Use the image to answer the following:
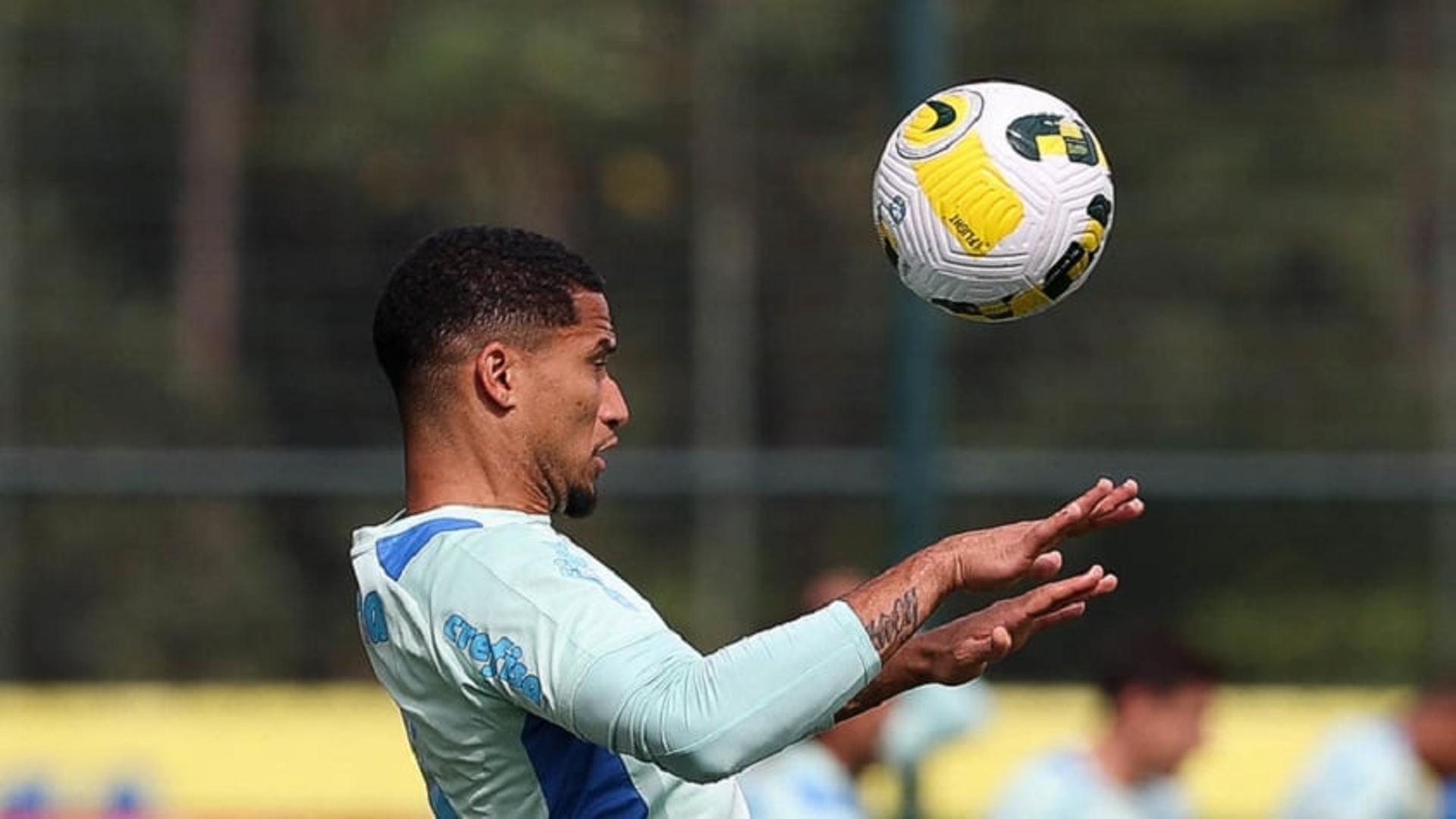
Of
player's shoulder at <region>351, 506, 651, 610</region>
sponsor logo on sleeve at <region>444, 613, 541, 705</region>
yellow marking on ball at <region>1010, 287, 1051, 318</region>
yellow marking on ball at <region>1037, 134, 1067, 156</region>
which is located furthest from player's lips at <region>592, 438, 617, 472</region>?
yellow marking on ball at <region>1037, 134, 1067, 156</region>

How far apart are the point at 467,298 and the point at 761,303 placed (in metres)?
8.07

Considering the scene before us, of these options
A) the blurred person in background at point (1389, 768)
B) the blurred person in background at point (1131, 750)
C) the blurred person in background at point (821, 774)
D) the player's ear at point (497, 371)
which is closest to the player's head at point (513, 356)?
the player's ear at point (497, 371)

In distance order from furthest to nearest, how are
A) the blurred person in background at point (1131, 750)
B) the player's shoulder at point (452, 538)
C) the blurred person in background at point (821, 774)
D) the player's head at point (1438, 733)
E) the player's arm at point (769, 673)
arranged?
the player's head at point (1438, 733) < the blurred person in background at point (1131, 750) < the blurred person in background at point (821, 774) < the player's shoulder at point (452, 538) < the player's arm at point (769, 673)

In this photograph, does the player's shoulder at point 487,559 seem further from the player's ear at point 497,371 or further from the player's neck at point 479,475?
the player's ear at point 497,371

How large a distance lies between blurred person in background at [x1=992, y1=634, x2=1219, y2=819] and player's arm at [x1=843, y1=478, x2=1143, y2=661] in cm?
488

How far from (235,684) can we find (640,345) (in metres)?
2.30

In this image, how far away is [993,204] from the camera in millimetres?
4676

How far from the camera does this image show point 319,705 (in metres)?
11.2

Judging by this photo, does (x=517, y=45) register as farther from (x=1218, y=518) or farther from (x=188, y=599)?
(x=1218, y=518)

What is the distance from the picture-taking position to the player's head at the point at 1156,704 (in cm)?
887

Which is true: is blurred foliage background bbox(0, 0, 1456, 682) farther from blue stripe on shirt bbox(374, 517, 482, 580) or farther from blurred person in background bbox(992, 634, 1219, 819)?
blue stripe on shirt bbox(374, 517, 482, 580)

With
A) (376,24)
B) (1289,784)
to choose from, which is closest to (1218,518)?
(1289,784)

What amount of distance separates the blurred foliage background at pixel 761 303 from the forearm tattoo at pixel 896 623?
812cm

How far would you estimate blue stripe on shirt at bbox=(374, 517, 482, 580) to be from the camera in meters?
4.10
